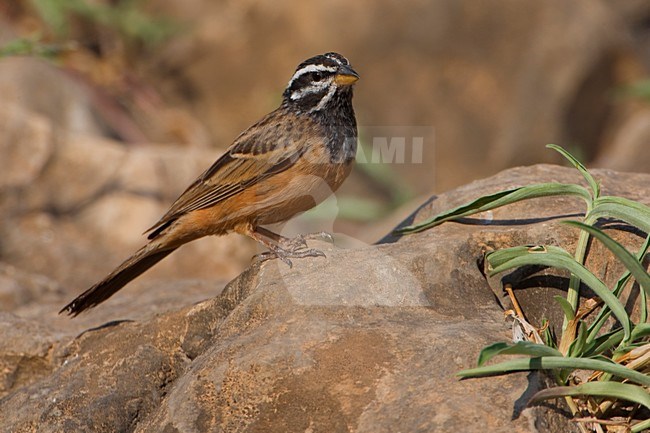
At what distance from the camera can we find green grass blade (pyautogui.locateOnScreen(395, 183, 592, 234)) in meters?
4.84

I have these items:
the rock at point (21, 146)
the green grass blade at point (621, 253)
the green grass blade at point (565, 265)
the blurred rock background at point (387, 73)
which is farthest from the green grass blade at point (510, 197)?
the blurred rock background at point (387, 73)

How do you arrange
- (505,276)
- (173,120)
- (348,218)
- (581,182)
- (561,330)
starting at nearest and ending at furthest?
(561,330) → (505,276) → (581,182) → (348,218) → (173,120)

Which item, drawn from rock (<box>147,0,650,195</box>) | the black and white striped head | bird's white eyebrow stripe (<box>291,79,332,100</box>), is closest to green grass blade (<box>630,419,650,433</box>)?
the black and white striped head

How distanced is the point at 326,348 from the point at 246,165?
263 centimetres

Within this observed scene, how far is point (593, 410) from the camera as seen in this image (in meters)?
4.06

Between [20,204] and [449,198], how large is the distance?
18.7ft

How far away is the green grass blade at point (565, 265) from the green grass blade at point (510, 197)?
363 mm

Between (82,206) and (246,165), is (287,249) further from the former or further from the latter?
(82,206)

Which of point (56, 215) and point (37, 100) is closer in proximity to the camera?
point (56, 215)

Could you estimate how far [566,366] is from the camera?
3814 mm

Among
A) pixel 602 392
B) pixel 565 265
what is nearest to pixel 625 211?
pixel 565 265

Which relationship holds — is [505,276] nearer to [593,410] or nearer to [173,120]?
[593,410]

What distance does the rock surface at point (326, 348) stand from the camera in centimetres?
399

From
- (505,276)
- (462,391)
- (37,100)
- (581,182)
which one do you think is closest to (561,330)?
(505,276)
